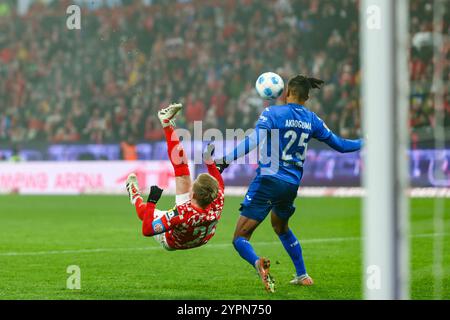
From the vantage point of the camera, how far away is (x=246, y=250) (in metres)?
8.24

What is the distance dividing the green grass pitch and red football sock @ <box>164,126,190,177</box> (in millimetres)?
1159

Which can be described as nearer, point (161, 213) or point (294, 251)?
point (161, 213)

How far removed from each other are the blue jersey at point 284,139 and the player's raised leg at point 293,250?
0.49m

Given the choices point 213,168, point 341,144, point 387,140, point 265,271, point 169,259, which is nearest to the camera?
point 387,140

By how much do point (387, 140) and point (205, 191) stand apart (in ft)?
10.9

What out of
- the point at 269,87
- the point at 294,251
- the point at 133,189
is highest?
the point at 269,87

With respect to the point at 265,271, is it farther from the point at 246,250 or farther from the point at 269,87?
the point at 269,87

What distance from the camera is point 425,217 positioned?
655 inches

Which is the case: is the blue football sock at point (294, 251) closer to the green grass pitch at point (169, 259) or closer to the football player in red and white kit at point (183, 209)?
the green grass pitch at point (169, 259)

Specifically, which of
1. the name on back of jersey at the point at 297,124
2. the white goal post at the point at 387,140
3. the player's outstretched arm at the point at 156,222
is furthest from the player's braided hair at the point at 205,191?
the white goal post at the point at 387,140

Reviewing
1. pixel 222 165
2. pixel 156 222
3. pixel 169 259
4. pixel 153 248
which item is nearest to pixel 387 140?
pixel 156 222

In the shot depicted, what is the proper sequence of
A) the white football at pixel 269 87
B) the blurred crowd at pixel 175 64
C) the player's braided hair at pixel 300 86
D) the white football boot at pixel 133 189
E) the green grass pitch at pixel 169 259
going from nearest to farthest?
the white football boot at pixel 133 189, the green grass pitch at pixel 169 259, the player's braided hair at pixel 300 86, the white football at pixel 269 87, the blurred crowd at pixel 175 64

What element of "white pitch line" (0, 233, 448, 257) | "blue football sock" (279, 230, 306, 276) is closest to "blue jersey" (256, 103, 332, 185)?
"blue football sock" (279, 230, 306, 276)

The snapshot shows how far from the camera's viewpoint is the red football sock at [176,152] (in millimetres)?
8391
